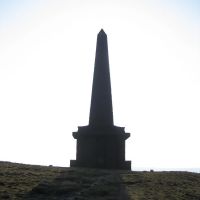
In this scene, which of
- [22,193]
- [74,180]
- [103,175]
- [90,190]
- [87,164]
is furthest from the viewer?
[87,164]

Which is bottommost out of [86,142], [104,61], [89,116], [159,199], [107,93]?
[159,199]

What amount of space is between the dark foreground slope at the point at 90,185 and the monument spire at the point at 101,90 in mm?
5072

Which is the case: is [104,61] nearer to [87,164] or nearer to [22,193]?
[87,164]

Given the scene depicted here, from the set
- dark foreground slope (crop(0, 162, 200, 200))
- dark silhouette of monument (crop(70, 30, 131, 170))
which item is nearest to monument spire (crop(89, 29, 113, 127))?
dark silhouette of monument (crop(70, 30, 131, 170))

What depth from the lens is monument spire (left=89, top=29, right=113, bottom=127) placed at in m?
17.8

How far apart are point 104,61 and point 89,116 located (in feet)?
10.1

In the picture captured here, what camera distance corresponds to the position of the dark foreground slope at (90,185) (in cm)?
920

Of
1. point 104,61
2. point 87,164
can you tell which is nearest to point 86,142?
point 87,164

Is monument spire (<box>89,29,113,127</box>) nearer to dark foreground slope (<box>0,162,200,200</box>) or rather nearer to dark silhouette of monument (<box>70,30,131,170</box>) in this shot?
dark silhouette of monument (<box>70,30,131,170</box>)

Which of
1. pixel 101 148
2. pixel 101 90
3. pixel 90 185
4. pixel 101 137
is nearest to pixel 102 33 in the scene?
pixel 101 90

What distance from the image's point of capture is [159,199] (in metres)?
9.34

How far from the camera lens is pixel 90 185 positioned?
34.2 ft

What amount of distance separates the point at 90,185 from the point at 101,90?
27.1 ft

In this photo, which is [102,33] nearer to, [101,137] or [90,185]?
[101,137]
